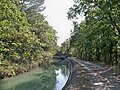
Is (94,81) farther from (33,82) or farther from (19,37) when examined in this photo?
(33,82)

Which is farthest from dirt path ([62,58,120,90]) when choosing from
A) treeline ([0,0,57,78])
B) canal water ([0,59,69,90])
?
treeline ([0,0,57,78])

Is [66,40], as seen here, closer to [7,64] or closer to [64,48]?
[64,48]

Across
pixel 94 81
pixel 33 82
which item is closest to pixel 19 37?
pixel 33 82

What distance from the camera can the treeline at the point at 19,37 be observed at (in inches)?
810

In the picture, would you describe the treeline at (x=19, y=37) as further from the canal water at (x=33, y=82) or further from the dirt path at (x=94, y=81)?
the dirt path at (x=94, y=81)

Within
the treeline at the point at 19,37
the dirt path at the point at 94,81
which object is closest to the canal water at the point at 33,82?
the treeline at the point at 19,37

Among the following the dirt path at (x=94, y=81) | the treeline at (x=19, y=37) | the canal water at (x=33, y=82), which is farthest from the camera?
the canal water at (x=33, y=82)

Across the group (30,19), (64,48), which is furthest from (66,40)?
(30,19)

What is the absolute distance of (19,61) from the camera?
45.1m

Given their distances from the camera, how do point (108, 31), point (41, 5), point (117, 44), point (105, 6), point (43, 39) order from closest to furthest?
point (105, 6) → point (108, 31) → point (117, 44) → point (43, 39) → point (41, 5)

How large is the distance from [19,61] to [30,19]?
15.2 metres

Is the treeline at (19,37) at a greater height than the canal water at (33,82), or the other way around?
the treeline at (19,37)

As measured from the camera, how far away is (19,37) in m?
32.6

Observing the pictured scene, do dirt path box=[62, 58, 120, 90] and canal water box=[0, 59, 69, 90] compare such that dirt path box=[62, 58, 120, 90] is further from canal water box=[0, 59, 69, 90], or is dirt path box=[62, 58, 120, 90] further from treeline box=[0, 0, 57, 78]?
treeline box=[0, 0, 57, 78]
